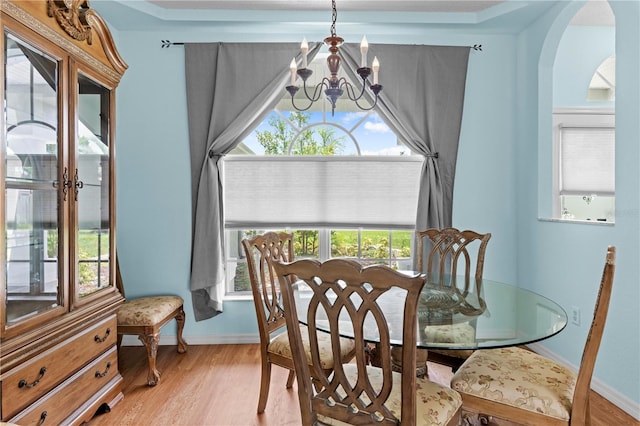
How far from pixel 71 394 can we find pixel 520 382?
2.13 m

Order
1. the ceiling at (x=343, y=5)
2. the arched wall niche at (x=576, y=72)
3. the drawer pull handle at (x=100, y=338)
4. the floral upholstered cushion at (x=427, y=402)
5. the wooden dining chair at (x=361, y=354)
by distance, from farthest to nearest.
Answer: the arched wall niche at (x=576, y=72) < the ceiling at (x=343, y=5) < the drawer pull handle at (x=100, y=338) < the floral upholstered cushion at (x=427, y=402) < the wooden dining chair at (x=361, y=354)

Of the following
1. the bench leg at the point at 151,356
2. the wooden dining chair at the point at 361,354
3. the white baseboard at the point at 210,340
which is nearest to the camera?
the wooden dining chair at the point at 361,354

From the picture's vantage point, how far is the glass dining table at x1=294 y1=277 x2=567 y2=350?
1.36 metres

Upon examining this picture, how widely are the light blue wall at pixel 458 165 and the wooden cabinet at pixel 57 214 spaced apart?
911 millimetres

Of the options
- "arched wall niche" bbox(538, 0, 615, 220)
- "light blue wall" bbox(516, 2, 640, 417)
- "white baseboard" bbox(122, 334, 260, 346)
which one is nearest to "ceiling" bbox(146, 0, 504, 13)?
"light blue wall" bbox(516, 2, 640, 417)

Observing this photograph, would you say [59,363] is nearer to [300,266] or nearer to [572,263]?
[300,266]

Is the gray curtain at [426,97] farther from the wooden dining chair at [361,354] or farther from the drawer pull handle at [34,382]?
the drawer pull handle at [34,382]

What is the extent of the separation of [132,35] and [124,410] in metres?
2.92

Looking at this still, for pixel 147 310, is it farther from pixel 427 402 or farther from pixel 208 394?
pixel 427 402

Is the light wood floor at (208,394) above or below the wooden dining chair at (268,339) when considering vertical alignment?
below

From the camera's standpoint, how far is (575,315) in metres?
2.53

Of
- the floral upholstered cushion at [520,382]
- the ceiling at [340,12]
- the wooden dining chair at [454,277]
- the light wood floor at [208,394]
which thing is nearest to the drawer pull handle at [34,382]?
the light wood floor at [208,394]

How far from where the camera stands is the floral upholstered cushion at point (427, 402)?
1.33 m

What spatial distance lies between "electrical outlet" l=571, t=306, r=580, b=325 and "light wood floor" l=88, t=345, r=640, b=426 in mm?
469
